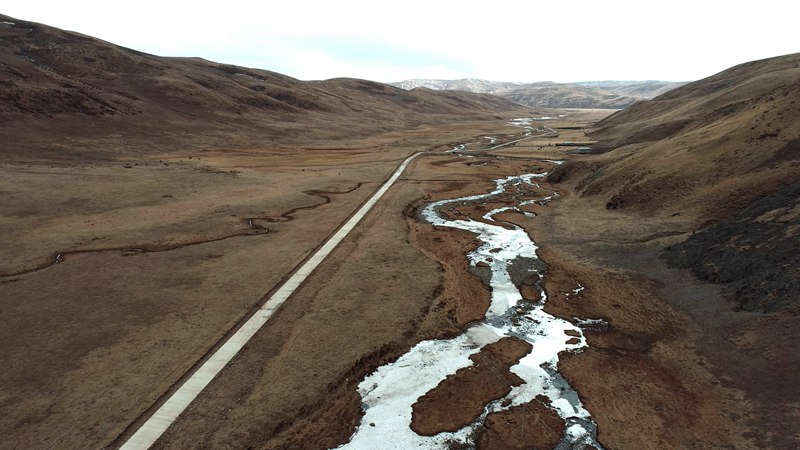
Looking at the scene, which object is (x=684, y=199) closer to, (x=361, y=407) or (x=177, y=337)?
(x=361, y=407)

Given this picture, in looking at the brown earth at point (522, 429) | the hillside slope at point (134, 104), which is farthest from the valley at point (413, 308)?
the hillside slope at point (134, 104)

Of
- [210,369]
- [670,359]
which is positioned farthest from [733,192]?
[210,369]

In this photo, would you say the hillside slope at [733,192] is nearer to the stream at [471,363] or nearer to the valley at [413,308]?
the valley at [413,308]

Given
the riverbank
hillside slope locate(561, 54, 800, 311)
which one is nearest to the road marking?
the riverbank

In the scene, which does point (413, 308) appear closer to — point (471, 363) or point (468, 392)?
point (471, 363)

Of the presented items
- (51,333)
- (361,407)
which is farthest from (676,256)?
(51,333)

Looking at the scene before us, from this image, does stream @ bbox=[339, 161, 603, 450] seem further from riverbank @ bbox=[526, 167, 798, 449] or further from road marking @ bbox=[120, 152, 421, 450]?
road marking @ bbox=[120, 152, 421, 450]

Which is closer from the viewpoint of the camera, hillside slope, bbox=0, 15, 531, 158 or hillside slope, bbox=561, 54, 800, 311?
hillside slope, bbox=561, 54, 800, 311
